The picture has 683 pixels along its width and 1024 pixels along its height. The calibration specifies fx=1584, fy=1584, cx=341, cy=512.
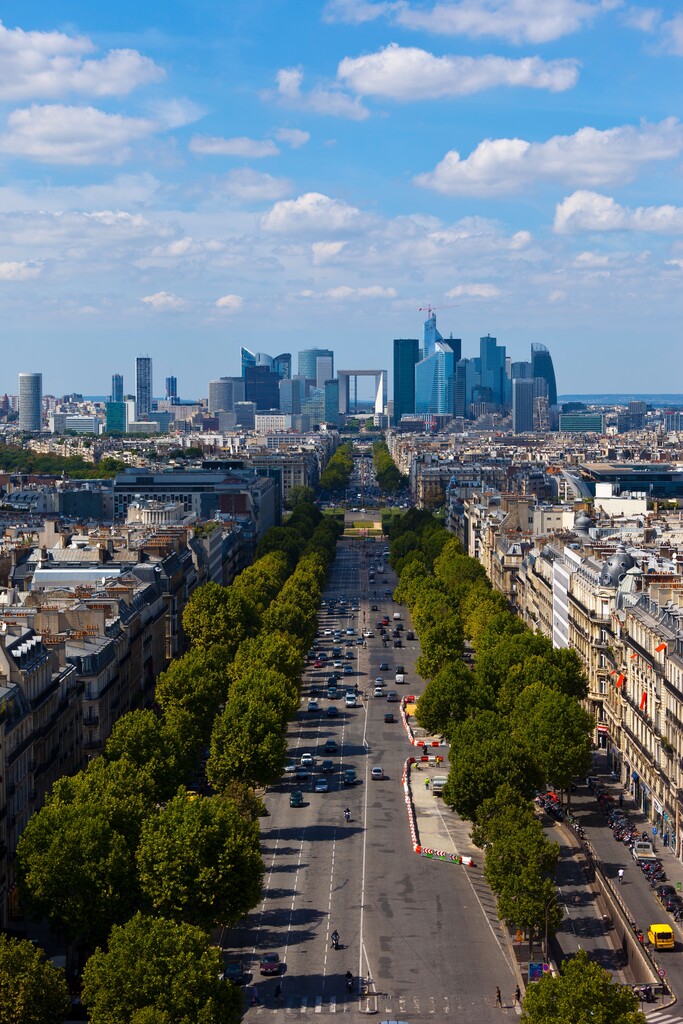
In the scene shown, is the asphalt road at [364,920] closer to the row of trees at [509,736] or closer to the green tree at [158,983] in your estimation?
the row of trees at [509,736]

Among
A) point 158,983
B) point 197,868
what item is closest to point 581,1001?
point 158,983

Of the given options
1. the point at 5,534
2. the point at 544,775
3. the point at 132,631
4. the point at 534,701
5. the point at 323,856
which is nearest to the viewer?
the point at 323,856

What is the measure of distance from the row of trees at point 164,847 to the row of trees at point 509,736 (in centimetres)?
1055

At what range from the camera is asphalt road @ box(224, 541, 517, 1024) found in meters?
61.3

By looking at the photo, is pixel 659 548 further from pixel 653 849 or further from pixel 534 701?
pixel 653 849

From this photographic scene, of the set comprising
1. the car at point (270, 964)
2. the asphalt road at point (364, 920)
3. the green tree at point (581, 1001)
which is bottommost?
the asphalt road at point (364, 920)

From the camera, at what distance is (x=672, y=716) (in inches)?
3243

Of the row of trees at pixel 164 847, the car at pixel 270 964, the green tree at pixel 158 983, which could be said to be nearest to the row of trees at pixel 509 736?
the car at pixel 270 964

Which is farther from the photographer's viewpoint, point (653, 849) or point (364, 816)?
point (364, 816)

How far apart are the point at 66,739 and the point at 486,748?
22.2 meters

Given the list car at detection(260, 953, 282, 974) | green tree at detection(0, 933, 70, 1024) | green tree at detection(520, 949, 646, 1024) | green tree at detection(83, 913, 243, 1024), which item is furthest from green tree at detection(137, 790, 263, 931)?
green tree at detection(520, 949, 646, 1024)

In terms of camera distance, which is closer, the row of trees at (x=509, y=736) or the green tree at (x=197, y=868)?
the green tree at (x=197, y=868)

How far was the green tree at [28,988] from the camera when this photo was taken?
5147 centimetres

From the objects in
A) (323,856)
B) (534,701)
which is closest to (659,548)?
(534,701)
